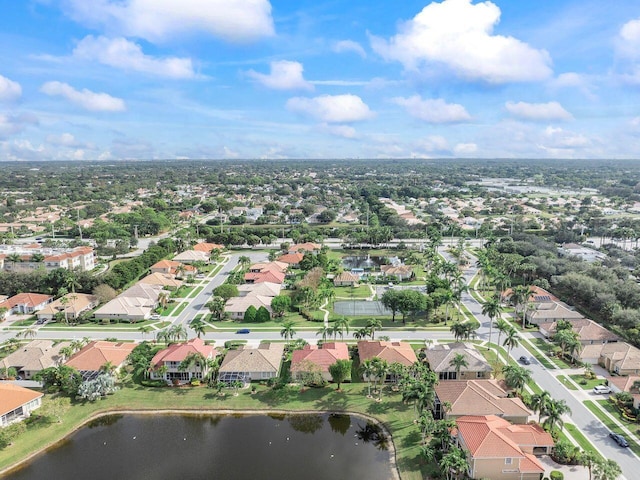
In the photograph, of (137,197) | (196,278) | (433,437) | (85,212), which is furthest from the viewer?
(137,197)

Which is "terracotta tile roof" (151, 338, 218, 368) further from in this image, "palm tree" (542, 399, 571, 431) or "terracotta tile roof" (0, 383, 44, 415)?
"palm tree" (542, 399, 571, 431)

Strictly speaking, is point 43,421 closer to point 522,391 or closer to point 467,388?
point 467,388

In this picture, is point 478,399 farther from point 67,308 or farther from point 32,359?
point 67,308

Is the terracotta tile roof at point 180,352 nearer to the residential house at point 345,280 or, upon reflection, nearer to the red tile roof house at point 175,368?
the red tile roof house at point 175,368

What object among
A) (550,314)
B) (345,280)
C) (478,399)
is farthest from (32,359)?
(550,314)

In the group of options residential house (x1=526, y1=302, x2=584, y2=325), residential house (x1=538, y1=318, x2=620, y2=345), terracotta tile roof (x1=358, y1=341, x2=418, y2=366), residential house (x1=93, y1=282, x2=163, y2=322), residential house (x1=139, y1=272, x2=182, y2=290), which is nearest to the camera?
terracotta tile roof (x1=358, y1=341, x2=418, y2=366)

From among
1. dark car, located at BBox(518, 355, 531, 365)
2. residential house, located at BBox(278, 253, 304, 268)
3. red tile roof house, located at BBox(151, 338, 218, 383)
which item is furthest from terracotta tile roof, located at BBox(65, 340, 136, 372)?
dark car, located at BBox(518, 355, 531, 365)

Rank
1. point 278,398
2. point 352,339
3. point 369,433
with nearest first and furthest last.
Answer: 1. point 369,433
2. point 278,398
3. point 352,339

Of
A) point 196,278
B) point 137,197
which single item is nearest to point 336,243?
point 196,278
